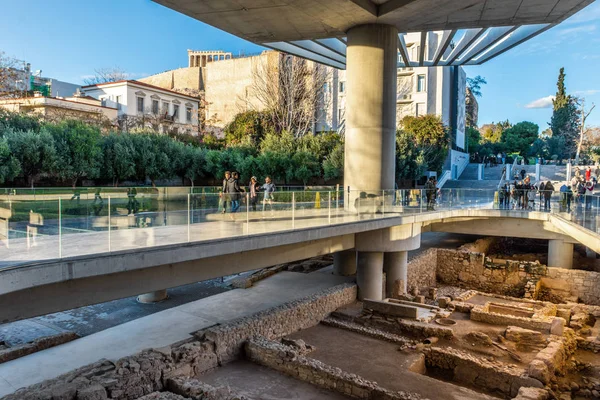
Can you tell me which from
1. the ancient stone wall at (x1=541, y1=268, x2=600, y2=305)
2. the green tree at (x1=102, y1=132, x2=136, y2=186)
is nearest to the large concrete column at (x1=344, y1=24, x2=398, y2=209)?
the ancient stone wall at (x1=541, y1=268, x2=600, y2=305)

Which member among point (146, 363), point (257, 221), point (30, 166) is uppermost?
point (30, 166)

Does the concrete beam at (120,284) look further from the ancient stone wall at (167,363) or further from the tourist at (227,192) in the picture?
the ancient stone wall at (167,363)

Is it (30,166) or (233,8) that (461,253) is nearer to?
(233,8)

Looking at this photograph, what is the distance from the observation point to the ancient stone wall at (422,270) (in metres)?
21.5

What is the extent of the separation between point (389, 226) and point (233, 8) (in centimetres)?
1033

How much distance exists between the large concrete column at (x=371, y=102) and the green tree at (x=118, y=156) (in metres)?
14.1

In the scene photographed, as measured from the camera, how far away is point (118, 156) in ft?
80.1

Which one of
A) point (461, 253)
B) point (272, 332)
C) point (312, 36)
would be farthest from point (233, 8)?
point (461, 253)

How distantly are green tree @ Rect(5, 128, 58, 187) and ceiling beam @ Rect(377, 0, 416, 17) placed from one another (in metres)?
16.7

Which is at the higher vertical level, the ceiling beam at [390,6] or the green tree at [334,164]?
the ceiling beam at [390,6]

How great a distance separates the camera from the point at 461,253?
2383 cm

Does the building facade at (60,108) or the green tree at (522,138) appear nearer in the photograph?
the building facade at (60,108)

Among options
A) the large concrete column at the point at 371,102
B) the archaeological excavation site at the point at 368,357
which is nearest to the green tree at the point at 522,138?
the archaeological excavation site at the point at 368,357

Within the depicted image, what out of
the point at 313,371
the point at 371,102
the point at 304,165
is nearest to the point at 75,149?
the point at 371,102
